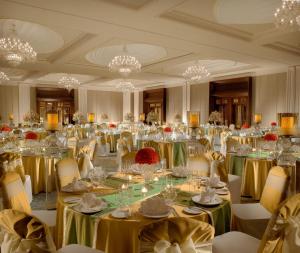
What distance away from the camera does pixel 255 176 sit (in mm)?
4711

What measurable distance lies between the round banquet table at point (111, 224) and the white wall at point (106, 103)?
15.9 m

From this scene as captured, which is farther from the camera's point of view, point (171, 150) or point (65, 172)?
point (171, 150)

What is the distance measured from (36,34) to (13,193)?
201 inches

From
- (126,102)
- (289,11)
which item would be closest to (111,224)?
(289,11)

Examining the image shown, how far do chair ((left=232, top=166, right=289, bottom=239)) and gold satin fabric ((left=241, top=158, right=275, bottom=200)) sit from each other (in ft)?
5.24

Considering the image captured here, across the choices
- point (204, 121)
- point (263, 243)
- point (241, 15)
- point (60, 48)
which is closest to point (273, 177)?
point (263, 243)

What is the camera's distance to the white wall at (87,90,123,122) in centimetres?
1805

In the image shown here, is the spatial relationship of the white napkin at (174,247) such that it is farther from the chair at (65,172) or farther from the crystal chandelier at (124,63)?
the crystal chandelier at (124,63)

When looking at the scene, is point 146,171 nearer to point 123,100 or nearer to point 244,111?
point 244,111

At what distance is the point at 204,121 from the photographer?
44.9 ft

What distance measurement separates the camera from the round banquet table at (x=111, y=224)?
2.02 metres

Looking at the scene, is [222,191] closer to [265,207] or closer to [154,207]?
[265,207]

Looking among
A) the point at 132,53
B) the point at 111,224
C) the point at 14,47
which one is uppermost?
the point at 132,53

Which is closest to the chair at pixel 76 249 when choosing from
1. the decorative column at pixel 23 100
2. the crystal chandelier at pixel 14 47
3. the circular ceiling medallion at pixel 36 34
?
the crystal chandelier at pixel 14 47
